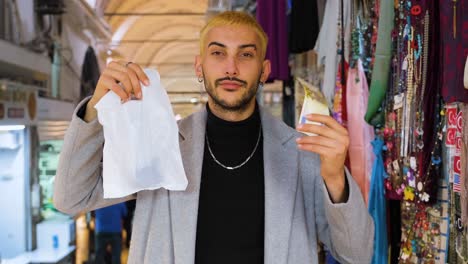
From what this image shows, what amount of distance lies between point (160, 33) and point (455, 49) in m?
15.6

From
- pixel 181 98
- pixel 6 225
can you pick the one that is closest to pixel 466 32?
pixel 6 225

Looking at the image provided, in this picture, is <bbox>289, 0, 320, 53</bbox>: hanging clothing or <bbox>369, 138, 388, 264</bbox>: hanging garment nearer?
<bbox>369, 138, 388, 264</bbox>: hanging garment

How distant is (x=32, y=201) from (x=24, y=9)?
2.28 meters

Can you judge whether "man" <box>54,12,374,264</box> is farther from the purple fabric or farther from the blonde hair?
the purple fabric

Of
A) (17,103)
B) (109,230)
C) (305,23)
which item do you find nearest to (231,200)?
(305,23)

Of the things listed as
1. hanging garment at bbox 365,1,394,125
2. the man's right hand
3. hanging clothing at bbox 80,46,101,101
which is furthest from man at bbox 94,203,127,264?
the man's right hand

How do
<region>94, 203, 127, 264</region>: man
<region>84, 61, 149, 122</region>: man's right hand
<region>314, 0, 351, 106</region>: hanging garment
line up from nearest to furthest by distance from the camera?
<region>84, 61, 149, 122</region>: man's right hand, <region>314, 0, 351, 106</region>: hanging garment, <region>94, 203, 127, 264</region>: man

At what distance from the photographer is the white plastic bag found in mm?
1657

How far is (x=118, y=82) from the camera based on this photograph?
1625mm

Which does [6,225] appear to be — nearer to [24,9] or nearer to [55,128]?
[55,128]

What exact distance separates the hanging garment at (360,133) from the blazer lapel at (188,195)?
3.70ft

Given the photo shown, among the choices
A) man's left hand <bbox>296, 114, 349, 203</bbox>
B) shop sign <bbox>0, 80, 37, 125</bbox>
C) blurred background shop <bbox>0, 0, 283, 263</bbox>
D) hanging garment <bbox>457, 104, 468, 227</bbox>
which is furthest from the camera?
blurred background shop <bbox>0, 0, 283, 263</bbox>

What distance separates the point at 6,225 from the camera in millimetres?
5945

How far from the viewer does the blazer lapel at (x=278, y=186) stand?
172cm
